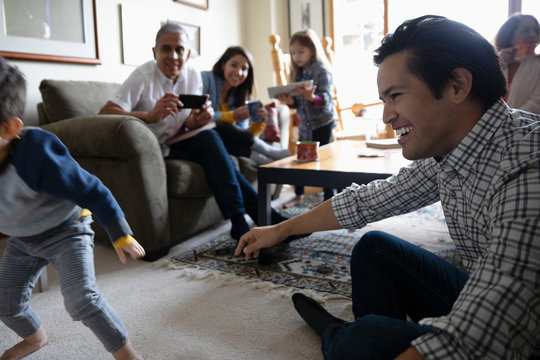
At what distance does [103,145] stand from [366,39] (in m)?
3.03

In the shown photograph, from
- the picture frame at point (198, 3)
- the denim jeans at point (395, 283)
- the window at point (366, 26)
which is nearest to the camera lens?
the denim jeans at point (395, 283)

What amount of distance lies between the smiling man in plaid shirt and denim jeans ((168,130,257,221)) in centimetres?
86

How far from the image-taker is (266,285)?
1.50 meters

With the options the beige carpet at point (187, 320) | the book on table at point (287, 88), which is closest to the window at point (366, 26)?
the book on table at point (287, 88)

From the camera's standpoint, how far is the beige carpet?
1108 mm

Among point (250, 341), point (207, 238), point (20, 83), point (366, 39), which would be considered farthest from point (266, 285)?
point (366, 39)

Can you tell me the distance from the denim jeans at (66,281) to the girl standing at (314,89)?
1.74 m

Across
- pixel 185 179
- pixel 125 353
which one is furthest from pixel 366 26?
pixel 125 353

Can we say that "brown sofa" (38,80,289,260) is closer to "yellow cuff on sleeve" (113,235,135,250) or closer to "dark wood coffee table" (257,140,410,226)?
"dark wood coffee table" (257,140,410,226)

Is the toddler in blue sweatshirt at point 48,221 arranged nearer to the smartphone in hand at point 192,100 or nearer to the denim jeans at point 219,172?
the denim jeans at point 219,172

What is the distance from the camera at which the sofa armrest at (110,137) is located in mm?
1653

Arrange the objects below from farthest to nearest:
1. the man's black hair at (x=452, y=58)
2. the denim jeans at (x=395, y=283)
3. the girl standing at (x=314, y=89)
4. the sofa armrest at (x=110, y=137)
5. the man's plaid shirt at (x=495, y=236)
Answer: the girl standing at (x=314, y=89) → the sofa armrest at (x=110, y=137) → the denim jeans at (x=395, y=283) → the man's black hair at (x=452, y=58) → the man's plaid shirt at (x=495, y=236)

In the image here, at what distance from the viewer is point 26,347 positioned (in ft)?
3.59

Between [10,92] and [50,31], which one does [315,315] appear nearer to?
[10,92]
